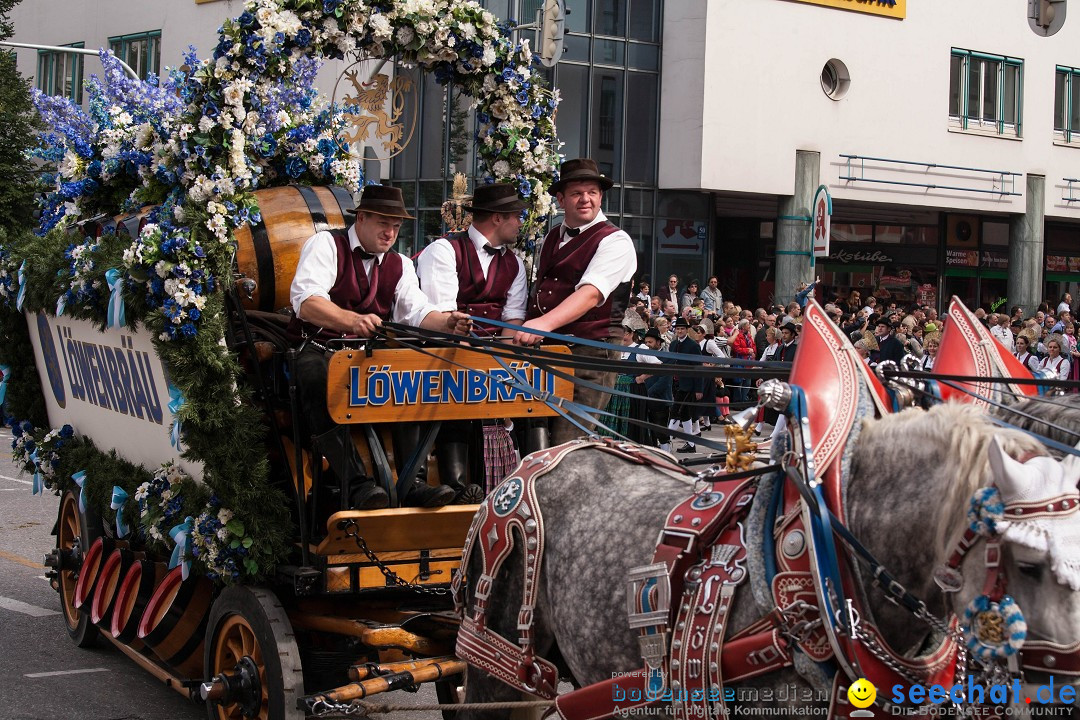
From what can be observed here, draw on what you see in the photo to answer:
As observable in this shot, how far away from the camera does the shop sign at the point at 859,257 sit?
30328 mm

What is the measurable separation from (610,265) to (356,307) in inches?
47.6

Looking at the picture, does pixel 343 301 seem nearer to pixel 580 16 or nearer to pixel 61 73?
pixel 580 16

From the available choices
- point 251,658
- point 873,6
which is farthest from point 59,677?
point 873,6

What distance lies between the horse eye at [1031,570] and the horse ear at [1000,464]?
0.61 feet

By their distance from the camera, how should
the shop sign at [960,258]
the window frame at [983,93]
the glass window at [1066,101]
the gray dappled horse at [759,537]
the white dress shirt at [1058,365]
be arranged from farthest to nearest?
the shop sign at [960,258], the glass window at [1066,101], the window frame at [983,93], the white dress shirt at [1058,365], the gray dappled horse at [759,537]

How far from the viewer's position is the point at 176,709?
600cm

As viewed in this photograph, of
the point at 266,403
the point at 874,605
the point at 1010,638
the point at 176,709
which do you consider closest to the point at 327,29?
the point at 266,403

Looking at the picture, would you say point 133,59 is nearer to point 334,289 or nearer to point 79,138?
point 79,138

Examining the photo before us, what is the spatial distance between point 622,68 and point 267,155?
19.6 m

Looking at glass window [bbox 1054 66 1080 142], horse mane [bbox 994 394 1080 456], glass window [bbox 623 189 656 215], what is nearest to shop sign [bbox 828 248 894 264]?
glass window [bbox 1054 66 1080 142]

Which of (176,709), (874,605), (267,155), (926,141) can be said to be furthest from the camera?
(926,141)

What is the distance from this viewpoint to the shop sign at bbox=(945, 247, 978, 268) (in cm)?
3153

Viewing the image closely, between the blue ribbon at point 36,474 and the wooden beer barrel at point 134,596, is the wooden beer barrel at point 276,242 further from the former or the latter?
the blue ribbon at point 36,474

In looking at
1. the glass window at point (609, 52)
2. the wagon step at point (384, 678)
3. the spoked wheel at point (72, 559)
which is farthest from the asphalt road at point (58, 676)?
the glass window at point (609, 52)
